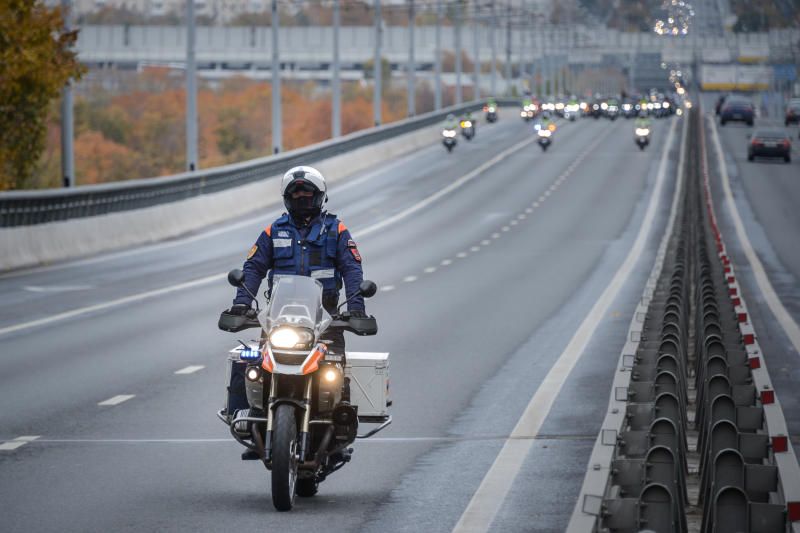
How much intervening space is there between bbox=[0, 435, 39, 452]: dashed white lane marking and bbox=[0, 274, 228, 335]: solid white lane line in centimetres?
804

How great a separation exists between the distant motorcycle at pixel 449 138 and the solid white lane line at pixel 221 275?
7.86 feet

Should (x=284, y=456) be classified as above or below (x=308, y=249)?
below

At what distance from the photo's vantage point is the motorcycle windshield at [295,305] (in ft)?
31.2

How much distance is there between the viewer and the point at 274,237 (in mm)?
10414

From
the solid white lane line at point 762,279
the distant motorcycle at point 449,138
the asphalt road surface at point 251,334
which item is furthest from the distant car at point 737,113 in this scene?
the asphalt road surface at point 251,334

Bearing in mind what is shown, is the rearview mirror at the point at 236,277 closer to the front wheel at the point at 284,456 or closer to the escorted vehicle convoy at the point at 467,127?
the front wheel at the point at 284,456

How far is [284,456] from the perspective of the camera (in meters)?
9.28

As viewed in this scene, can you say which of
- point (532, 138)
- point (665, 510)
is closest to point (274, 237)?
point (665, 510)

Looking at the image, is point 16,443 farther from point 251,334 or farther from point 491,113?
point 491,113

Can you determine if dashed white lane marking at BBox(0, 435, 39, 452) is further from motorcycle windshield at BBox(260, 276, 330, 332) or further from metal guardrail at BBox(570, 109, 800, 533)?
metal guardrail at BBox(570, 109, 800, 533)

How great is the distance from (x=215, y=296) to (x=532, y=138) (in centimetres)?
7448

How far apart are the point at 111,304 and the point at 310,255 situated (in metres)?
14.2

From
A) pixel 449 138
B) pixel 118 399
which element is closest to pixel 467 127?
pixel 449 138

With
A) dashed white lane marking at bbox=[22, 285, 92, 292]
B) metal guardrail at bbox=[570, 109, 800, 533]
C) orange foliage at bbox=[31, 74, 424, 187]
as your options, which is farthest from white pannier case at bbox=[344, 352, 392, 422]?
orange foliage at bbox=[31, 74, 424, 187]
